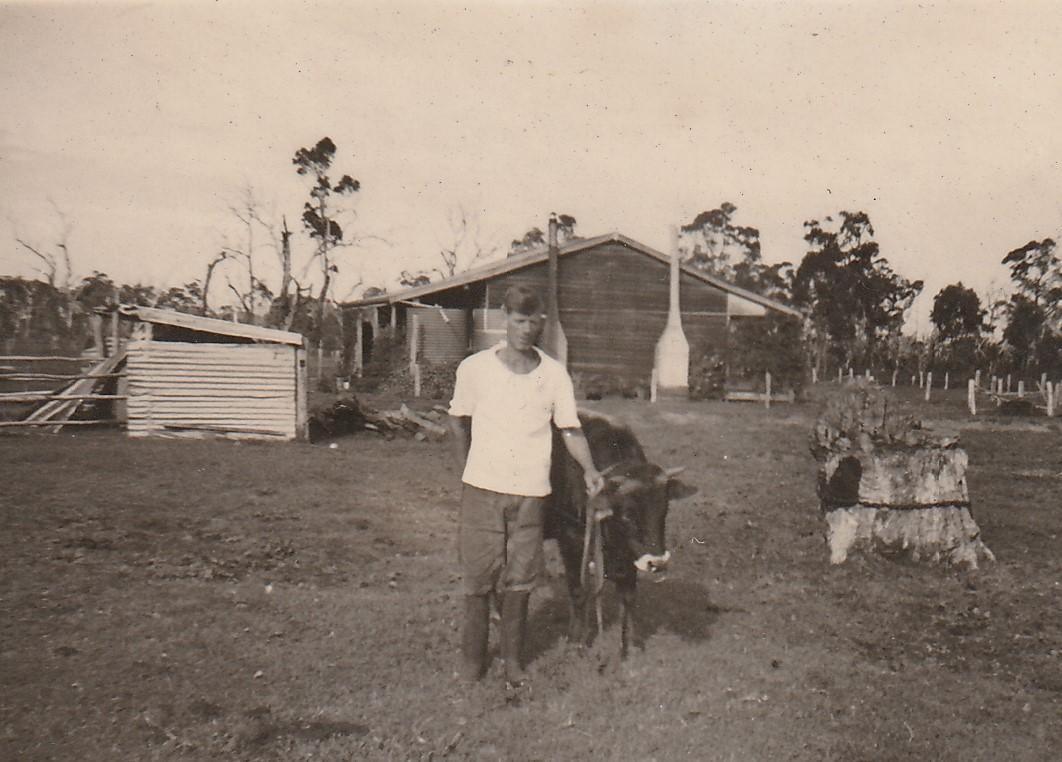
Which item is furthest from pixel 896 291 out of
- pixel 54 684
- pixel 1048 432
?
pixel 54 684

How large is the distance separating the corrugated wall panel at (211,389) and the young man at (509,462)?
1162 centimetres

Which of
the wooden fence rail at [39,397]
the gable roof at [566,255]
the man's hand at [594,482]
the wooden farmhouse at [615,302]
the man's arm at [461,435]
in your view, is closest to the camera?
the man's hand at [594,482]

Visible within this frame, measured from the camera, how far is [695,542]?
8586 millimetres

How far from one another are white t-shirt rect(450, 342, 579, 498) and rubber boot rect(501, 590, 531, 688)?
2.10ft

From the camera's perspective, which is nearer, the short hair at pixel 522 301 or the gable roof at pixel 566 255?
the short hair at pixel 522 301

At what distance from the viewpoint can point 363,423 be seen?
17359 millimetres

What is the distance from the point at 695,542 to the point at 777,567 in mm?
1015

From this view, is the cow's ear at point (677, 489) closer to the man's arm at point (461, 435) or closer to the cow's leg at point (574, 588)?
the cow's leg at point (574, 588)

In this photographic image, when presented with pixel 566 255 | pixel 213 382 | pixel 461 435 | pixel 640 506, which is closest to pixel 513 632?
pixel 640 506

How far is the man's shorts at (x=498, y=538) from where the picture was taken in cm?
472

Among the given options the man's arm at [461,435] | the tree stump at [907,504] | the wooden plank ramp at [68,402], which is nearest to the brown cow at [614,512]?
the man's arm at [461,435]

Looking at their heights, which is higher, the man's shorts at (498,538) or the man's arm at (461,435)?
the man's arm at (461,435)

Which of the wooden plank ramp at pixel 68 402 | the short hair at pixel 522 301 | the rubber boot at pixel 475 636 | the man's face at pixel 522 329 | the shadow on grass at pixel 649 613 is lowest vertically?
the shadow on grass at pixel 649 613

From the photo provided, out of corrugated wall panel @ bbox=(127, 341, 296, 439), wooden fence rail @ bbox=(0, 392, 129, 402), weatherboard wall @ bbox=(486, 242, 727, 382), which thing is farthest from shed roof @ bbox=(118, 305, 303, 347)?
weatherboard wall @ bbox=(486, 242, 727, 382)
